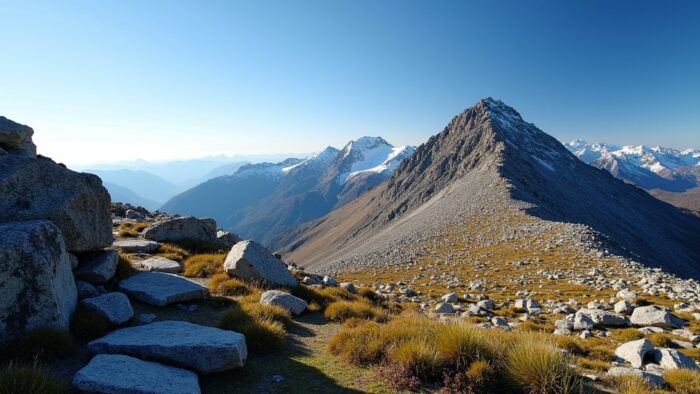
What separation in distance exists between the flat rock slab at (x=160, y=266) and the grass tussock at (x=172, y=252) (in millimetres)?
1848

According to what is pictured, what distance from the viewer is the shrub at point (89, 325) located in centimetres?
856

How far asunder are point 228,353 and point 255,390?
2.99 feet

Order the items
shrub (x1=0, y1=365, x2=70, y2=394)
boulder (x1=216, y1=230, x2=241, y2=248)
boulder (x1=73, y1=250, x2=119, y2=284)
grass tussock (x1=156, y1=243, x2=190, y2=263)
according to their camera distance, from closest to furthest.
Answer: shrub (x1=0, y1=365, x2=70, y2=394) < boulder (x1=73, y1=250, x2=119, y2=284) < grass tussock (x1=156, y1=243, x2=190, y2=263) < boulder (x1=216, y1=230, x2=241, y2=248)

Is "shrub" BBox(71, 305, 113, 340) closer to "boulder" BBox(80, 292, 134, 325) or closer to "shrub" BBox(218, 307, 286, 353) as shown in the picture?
"boulder" BBox(80, 292, 134, 325)

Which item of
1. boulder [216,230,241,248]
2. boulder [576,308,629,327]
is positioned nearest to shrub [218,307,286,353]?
boulder [216,230,241,248]

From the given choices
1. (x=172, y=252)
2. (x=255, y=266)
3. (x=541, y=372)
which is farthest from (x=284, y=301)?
(x=172, y=252)

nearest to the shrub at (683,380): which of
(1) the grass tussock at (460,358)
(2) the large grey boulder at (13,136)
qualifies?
(1) the grass tussock at (460,358)

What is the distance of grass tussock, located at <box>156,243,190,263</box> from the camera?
59.4 ft

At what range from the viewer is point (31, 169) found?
10.4 m

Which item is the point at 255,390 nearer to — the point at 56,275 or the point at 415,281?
the point at 56,275

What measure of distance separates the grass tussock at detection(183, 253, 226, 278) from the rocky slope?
4165 cm

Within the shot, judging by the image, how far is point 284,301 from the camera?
13289 mm

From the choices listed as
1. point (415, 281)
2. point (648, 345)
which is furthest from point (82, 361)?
point (415, 281)

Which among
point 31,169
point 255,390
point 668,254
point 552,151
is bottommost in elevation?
point 668,254
